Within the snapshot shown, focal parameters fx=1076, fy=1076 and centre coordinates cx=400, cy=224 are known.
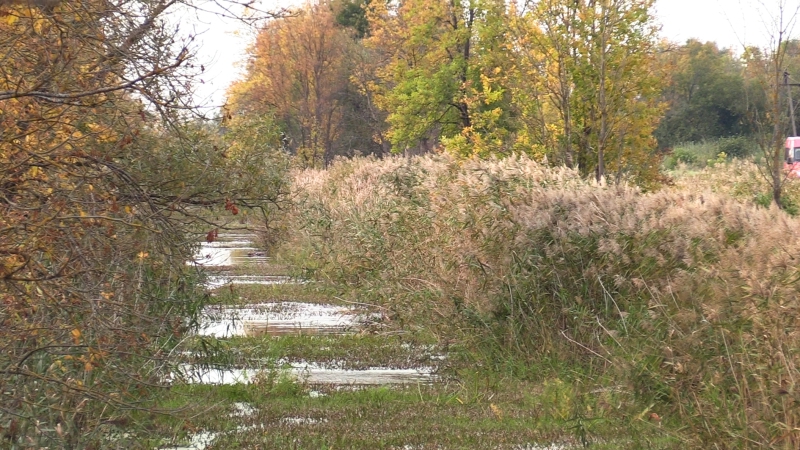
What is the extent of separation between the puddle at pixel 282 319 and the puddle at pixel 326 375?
2738 mm

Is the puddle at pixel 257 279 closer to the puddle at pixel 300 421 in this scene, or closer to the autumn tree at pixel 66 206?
the puddle at pixel 300 421

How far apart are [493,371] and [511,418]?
8.34 feet

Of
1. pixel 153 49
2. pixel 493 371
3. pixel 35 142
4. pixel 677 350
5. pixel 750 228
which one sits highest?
pixel 153 49

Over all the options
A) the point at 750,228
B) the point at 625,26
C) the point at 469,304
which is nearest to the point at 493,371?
the point at 469,304

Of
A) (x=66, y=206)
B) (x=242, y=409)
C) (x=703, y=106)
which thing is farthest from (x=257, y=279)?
(x=703, y=106)

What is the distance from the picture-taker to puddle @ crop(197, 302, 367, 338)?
16.0 metres

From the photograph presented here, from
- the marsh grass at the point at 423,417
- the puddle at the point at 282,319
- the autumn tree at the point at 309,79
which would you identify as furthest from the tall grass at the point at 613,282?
the autumn tree at the point at 309,79

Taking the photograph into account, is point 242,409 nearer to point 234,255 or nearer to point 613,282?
point 613,282

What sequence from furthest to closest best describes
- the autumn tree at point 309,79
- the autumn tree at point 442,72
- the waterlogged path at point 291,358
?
the autumn tree at point 309,79 < the autumn tree at point 442,72 < the waterlogged path at point 291,358

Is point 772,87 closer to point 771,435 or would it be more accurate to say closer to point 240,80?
point 771,435

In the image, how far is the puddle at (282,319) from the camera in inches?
631

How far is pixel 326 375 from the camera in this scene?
1248 cm

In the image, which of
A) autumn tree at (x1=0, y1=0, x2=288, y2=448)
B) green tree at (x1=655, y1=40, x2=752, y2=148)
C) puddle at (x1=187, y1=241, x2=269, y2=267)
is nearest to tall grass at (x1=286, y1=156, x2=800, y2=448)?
autumn tree at (x1=0, y1=0, x2=288, y2=448)

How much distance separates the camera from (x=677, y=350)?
8414 millimetres
